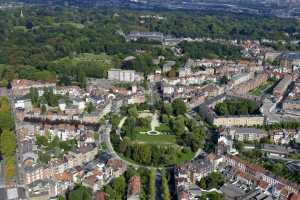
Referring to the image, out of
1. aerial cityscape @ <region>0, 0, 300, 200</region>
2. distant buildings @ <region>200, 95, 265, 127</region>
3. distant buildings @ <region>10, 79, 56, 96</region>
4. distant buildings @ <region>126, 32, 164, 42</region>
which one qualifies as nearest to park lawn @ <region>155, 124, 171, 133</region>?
aerial cityscape @ <region>0, 0, 300, 200</region>

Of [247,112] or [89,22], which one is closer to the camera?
[247,112]

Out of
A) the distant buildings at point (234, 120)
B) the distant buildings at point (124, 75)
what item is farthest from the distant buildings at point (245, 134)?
the distant buildings at point (124, 75)

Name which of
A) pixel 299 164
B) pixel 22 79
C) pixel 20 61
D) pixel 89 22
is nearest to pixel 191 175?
pixel 299 164

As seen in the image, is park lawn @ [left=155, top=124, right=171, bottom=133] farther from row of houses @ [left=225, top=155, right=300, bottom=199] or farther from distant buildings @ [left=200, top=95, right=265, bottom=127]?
row of houses @ [left=225, top=155, right=300, bottom=199]

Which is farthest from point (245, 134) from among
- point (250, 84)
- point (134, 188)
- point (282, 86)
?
point (282, 86)

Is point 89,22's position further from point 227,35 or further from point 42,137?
point 42,137

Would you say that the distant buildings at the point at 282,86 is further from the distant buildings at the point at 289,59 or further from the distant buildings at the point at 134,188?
the distant buildings at the point at 134,188
